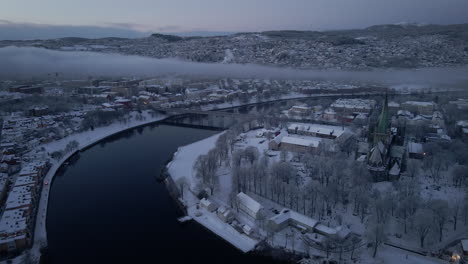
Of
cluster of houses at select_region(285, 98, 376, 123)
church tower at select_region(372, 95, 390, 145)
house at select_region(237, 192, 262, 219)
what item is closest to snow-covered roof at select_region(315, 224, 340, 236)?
house at select_region(237, 192, 262, 219)

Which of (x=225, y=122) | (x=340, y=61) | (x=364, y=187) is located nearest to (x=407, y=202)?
(x=364, y=187)

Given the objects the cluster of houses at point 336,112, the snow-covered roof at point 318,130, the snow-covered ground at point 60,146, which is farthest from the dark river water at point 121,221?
the cluster of houses at point 336,112

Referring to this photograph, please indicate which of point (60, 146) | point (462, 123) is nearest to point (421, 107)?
point (462, 123)

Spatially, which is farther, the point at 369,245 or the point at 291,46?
the point at 291,46

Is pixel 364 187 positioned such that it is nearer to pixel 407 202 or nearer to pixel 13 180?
pixel 407 202

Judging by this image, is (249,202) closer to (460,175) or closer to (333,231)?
(333,231)

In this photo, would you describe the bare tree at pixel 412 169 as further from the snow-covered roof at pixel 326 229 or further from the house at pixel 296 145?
the snow-covered roof at pixel 326 229

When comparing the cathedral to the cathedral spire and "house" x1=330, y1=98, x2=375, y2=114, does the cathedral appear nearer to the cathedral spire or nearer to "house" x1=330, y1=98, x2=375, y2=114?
the cathedral spire
